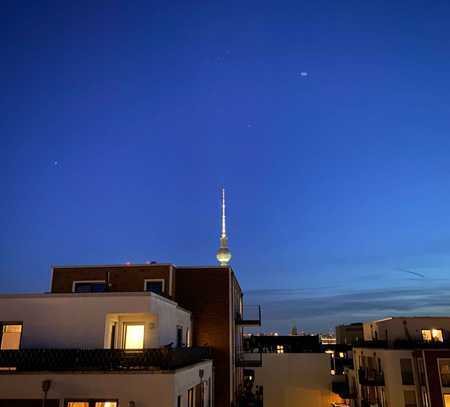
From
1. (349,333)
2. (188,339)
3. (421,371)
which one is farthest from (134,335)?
(349,333)

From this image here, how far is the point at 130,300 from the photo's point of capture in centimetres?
1489

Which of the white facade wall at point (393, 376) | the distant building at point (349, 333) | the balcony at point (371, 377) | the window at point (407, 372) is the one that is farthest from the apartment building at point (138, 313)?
the distant building at point (349, 333)

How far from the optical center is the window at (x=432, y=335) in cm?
3095

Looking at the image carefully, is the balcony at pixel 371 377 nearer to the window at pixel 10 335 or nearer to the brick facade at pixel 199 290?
the brick facade at pixel 199 290

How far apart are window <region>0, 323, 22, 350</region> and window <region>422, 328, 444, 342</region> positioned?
27.9m

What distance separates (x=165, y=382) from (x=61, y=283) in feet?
42.5

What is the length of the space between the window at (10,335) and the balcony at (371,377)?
79.1ft

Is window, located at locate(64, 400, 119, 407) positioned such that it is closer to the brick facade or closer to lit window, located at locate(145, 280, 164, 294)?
the brick facade

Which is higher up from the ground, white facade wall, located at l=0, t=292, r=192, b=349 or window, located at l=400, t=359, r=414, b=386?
white facade wall, located at l=0, t=292, r=192, b=349

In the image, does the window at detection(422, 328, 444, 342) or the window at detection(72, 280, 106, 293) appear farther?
the window at detection(422, 328, 444, 342)

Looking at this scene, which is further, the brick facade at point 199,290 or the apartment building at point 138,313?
the brick facade at point 199,290

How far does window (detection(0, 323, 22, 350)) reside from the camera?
15.0 metres

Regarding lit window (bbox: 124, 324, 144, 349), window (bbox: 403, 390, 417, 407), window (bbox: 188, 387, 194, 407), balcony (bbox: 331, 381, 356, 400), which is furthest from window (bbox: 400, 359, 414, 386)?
lit window (bbox: 124, 324, 144, 349)

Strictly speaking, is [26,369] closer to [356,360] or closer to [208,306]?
[208,306]
